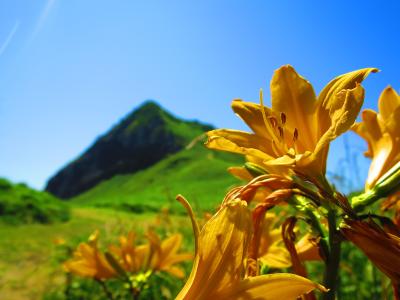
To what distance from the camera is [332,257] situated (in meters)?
0.60

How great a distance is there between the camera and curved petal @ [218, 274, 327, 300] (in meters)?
0.45

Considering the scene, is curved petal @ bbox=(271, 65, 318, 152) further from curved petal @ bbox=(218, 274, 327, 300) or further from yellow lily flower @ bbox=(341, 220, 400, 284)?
curved petal @ bbox=(218, 274, 327, 300)

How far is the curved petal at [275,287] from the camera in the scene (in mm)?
454

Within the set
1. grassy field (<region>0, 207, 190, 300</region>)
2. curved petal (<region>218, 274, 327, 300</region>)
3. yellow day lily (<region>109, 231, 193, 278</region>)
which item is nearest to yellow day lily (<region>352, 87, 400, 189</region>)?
curved petal (<region>218, 274, 327, 300</region>)

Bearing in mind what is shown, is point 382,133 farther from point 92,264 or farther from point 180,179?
point 180,179

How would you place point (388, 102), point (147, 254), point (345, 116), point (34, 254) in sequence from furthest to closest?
point (34, 254) < point (147, 254) < point (388, 102) < point (345, 116)

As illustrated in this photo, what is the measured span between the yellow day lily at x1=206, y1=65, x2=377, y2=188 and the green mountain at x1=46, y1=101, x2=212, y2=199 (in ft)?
169

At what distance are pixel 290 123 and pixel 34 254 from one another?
5368 millimetres

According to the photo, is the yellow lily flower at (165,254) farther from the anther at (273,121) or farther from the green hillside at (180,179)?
the green hillside at (180,179)

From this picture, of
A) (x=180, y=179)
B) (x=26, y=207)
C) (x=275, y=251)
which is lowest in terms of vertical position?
(x=26, y=207)

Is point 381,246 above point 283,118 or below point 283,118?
below

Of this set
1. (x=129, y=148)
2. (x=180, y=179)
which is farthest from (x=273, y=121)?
(x=129, y=148)

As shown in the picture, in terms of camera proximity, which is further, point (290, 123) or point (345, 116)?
point (290, 123)

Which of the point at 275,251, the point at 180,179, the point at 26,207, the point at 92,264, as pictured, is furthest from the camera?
the point at 180,179
